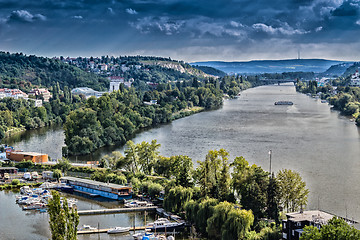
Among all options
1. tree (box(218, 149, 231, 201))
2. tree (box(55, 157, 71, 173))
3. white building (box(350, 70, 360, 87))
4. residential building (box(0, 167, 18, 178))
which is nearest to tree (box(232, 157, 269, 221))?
tree (box(218, 149, 231, 201))

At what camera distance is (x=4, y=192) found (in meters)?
13.9

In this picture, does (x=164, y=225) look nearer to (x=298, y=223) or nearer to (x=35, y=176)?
(x=298, y=223)

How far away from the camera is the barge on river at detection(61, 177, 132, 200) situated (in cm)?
1304

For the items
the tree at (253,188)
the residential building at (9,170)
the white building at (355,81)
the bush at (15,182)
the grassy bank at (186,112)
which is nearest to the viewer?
the tree at (253,188)

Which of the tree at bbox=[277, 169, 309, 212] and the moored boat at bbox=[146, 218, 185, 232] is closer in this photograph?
the moored boat at bbox=[146, 218, 185, 232]

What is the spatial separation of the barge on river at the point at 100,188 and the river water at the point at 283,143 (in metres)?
3.72

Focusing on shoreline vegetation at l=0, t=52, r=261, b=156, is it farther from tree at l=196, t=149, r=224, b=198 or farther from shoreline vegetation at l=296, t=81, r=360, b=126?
shoreline vegetation at l=296, t=81, r=360, b=126

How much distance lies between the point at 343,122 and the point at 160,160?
1580 centimetres

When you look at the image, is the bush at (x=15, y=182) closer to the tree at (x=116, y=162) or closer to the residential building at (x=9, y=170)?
the residential building at (x=9, y=170)

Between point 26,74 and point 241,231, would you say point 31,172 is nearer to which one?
point 241,231

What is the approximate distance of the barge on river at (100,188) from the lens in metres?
13.0

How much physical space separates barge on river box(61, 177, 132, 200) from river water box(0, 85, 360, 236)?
12.2 ft

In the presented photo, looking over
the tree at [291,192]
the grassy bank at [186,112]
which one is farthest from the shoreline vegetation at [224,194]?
the grassy bank at [186,112]

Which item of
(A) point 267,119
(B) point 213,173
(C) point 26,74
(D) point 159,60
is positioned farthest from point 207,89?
(D) point 159,60
